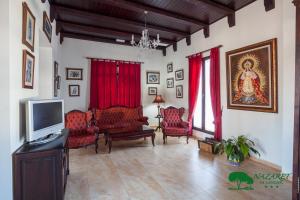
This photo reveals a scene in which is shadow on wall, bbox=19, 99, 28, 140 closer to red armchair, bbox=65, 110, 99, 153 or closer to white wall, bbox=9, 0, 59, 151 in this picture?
white wall, bbox=9, 0, 59, 151

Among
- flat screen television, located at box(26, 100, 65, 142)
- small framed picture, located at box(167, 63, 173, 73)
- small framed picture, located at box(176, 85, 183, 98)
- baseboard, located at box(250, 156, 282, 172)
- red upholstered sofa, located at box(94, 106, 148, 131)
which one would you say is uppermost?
small framed picture, located at box(167, 63, 173, 73)

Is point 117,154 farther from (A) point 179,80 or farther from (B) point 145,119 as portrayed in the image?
(A) point 179,80

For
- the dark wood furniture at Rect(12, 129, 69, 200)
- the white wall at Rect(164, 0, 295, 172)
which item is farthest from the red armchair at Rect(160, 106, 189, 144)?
the dark wood furniture at Rect(12, 129, 69, 200)

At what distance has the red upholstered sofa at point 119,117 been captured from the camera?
18.0 feet

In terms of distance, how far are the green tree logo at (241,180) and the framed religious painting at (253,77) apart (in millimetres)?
1321

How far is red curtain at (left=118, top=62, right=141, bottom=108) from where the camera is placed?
6.41 metres

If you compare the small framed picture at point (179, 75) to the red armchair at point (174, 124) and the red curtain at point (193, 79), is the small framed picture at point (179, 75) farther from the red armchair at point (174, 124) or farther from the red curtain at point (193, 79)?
the red armchair at point (174, 124)

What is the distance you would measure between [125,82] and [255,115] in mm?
4200

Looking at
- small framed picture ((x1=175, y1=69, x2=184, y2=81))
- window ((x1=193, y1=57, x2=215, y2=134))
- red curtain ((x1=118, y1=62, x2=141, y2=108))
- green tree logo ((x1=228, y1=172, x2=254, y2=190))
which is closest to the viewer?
green tree logo ((x1=228, y1=172, x2=254, y2=190))

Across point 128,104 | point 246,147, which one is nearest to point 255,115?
point 246,147

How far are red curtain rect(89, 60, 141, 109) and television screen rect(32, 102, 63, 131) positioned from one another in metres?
3.15

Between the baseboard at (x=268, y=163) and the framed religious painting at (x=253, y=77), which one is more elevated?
the framed religious painting at (x=253, y=77)

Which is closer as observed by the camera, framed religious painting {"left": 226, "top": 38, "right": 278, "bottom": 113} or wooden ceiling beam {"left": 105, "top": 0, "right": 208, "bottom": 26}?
framed religious painting {"left": 226, "top": 38, "right": 278, "bottom": 113}

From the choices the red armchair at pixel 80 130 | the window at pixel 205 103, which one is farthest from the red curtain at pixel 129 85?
the window at pixel 205 103
